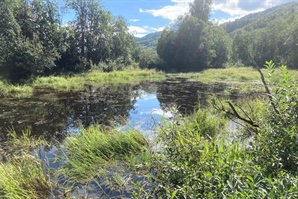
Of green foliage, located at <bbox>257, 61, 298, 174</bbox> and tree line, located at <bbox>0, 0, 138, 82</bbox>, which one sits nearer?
green foliage, located at <bbox>257, 61, 298, 174</bbox>

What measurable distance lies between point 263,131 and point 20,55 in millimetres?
20335

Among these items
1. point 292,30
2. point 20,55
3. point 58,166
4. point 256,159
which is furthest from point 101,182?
point 292,30

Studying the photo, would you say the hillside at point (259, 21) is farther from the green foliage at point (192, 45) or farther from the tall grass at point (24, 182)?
the tall grass at point (24, 182)

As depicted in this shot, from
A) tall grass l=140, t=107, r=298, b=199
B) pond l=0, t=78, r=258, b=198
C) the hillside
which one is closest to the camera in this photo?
tall grass l=140, t=107, r=298, b=199

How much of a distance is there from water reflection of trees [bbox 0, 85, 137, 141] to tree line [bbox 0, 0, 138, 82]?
8582mm

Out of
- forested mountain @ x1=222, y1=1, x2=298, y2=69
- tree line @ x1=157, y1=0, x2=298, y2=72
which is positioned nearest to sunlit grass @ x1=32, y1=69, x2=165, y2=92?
tree line @ x1=157, y1=0, x2=298, y2=72

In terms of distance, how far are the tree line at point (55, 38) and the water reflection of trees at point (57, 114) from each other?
8.58m

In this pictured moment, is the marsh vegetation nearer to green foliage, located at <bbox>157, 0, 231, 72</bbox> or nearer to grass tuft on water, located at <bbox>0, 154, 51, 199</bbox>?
grass tuft on water, located at <bbox>0, 154, 51, 199</bbox>

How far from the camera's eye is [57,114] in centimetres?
902

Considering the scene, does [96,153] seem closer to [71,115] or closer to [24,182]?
[24,182]

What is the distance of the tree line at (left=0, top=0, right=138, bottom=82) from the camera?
18.2m

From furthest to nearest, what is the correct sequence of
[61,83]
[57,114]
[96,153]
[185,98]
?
[61,83], [185,98], [57,114], [96,153]

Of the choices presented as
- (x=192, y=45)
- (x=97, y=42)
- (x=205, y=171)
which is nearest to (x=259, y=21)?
(x=192, y=45)

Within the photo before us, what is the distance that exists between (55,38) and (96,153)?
81.1 ft
